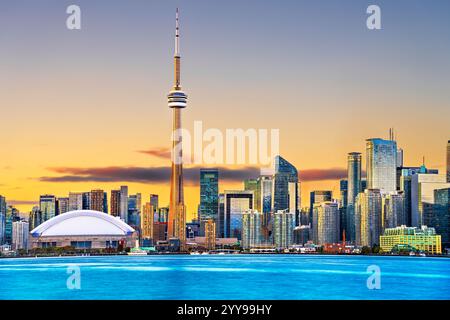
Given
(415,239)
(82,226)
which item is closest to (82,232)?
(82,226)

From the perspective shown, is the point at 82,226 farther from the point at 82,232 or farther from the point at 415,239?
the point at 415,239

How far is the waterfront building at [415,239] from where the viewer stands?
110 meters

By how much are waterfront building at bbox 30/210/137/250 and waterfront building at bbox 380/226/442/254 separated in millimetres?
40632

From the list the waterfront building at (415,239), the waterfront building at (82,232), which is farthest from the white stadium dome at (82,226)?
the waterfront building at (415,239)

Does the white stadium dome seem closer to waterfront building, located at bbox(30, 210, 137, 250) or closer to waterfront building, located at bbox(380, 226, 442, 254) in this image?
waterfront building, located at bbox(30, 210, 137, 250)

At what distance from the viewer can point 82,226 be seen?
12281 cm

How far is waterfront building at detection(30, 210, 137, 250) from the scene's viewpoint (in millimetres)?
121312

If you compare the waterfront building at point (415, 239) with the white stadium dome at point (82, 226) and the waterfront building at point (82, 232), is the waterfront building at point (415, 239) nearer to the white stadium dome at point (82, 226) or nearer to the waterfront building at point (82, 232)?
the waterfront building at point (82, 232)

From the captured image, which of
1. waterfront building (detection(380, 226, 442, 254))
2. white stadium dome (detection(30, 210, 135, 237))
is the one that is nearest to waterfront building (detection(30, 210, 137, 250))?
white stadium dome (detection(30, 210, 135, 237))

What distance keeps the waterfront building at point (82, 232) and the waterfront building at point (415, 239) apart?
4063 cm

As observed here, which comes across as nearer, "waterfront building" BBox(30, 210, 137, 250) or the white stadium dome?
"waterfront building" BBox(30, 210, 137, 250)

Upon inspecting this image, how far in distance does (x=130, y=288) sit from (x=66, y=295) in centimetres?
462
